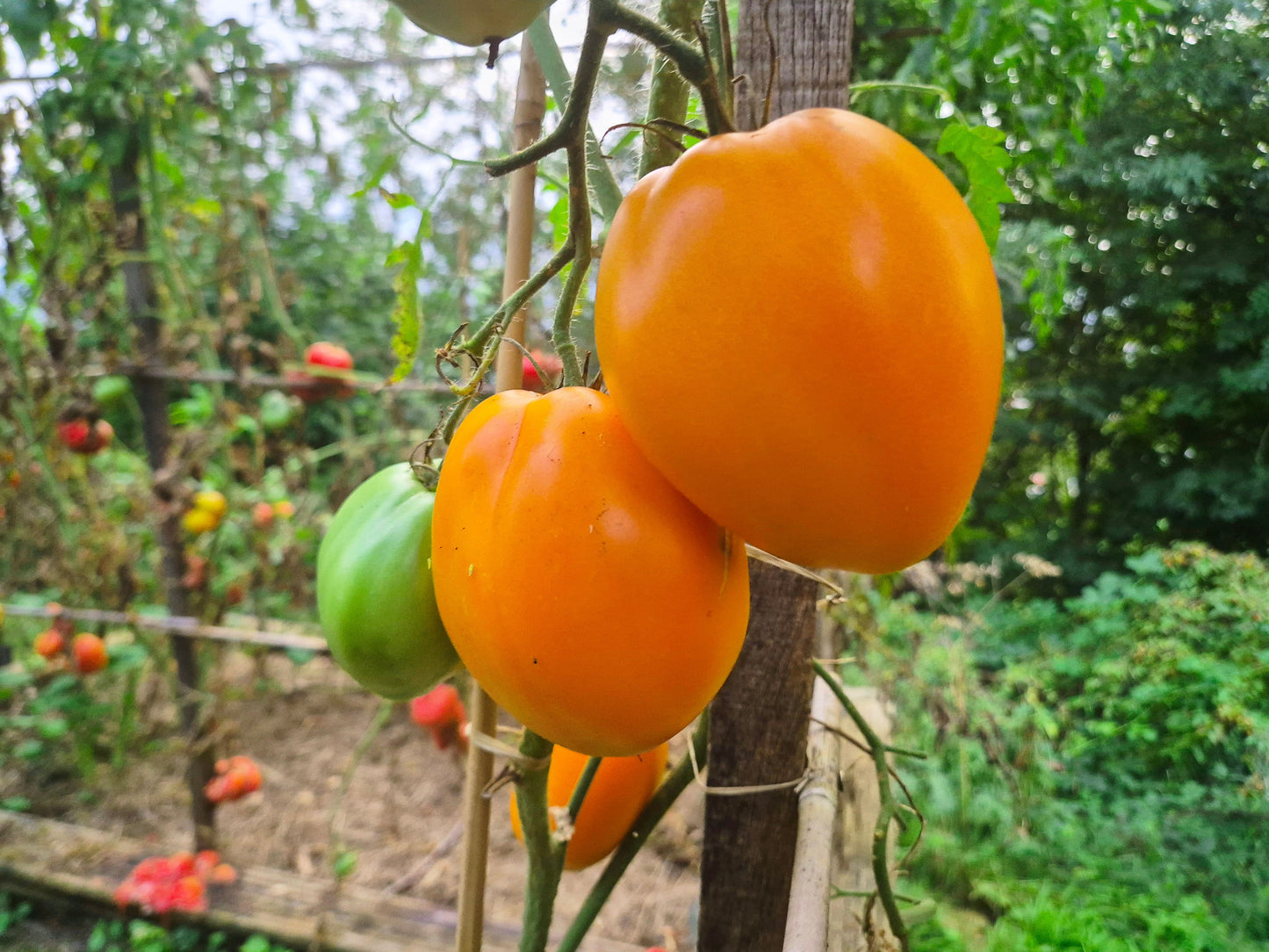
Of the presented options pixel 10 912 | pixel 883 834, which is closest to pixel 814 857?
pixel 883 834

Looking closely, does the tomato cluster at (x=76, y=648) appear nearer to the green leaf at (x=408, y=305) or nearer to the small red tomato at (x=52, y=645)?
the small red tomato at (x=52, y=645)

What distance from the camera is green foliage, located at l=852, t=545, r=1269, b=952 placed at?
6.34 feet

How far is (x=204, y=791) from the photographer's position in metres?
1.77

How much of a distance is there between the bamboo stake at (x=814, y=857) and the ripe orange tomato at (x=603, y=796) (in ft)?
0.40

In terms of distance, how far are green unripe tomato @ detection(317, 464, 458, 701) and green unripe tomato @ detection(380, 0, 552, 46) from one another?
24 centimetres

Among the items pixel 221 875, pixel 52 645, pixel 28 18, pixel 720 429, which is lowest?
pixel 221 875

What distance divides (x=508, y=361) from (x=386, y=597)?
19cm

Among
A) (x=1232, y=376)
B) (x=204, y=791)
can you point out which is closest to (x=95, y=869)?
(x=204, y=791)

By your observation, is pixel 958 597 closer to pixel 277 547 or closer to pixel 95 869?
pixel 277 547

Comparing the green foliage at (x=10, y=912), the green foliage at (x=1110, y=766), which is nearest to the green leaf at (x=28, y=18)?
the green foliage at (x=10, y=912)

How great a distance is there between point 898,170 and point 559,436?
0.15 m

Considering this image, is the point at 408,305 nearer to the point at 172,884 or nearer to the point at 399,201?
the point at 399,201

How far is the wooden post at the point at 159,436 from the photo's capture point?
1613 millimetres

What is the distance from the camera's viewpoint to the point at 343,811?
211 cm
